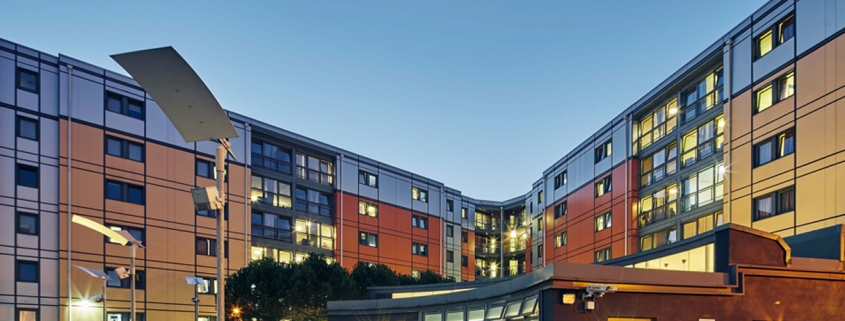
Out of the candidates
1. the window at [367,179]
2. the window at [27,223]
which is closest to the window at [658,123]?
the window at [367,179]

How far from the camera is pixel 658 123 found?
1517 inches

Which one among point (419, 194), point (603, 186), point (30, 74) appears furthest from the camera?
point (419, 194)

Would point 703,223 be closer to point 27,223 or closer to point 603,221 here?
point 603,221

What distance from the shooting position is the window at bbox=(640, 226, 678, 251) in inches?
1431

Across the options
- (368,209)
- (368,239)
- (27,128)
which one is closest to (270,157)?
(368,209)

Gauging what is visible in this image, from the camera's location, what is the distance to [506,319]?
57.1ft

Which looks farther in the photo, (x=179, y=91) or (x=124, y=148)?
(x=124, y=148)

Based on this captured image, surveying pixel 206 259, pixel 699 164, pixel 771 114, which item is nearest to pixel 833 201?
pixel 771 114

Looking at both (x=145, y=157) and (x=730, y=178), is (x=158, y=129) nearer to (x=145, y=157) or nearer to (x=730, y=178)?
(x=145, y=157)

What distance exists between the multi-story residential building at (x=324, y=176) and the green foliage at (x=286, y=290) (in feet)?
14.5

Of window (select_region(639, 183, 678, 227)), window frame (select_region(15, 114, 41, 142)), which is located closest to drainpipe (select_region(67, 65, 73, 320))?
window frame (select_region(15, 114, 41, 142))

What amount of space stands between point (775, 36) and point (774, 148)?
4.44 meters

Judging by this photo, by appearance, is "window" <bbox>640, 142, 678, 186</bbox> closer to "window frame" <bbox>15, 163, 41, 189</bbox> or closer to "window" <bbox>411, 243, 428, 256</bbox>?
"window" <bbox>411, 243, 428, 256</bbox>

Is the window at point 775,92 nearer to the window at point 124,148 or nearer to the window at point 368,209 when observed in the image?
the window at point 368,209
